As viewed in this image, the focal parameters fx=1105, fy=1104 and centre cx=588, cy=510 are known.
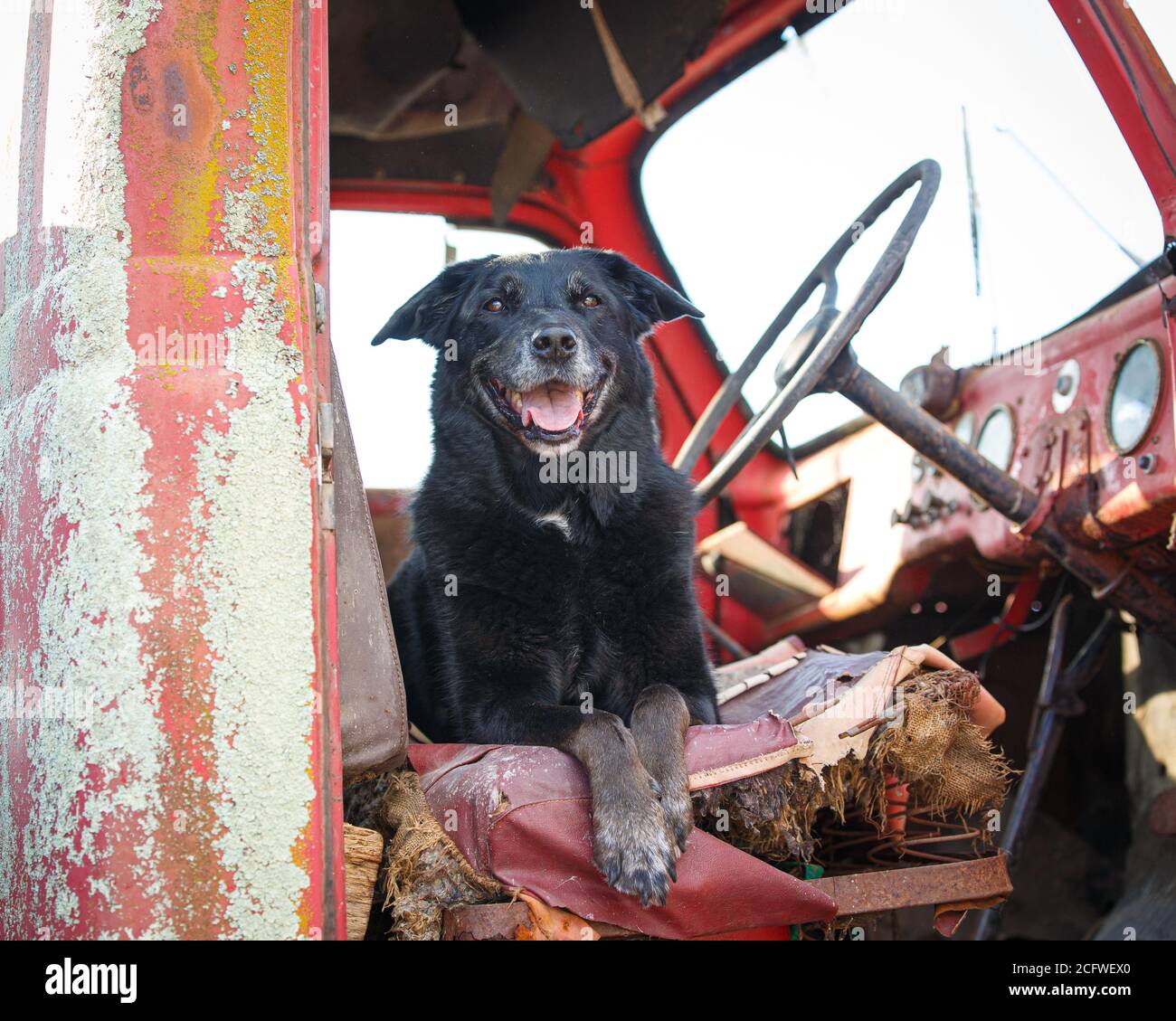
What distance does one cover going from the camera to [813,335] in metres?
2.73

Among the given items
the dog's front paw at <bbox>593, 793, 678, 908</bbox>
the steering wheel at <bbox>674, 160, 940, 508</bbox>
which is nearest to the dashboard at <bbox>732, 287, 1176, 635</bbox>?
the steering wheel at <bbox>674, 160, 940, 508</bbox>

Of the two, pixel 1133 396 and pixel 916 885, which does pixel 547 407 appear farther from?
pixel 1133 396

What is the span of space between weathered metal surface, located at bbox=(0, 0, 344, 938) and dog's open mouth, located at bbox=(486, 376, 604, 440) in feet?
3.35

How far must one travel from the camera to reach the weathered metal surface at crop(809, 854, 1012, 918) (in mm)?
1738

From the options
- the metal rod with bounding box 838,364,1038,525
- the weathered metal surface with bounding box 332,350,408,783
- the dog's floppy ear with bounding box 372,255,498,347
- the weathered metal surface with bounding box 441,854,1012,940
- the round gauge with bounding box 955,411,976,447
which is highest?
the dog's floppy ear with bounding box 372,255,498,347

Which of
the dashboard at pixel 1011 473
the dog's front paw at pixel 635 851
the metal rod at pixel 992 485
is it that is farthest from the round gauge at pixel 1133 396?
the dog's front paw at pixel 635 851

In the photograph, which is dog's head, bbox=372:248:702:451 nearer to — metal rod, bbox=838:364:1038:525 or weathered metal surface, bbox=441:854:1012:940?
metal rod, bbox=838:364:1038:525

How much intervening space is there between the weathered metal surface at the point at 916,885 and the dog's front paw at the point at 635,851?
27 centimetres

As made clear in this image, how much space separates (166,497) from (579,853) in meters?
0.76

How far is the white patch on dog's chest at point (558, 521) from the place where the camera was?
2.28m

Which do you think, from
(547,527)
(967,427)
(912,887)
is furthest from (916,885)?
(967,427)

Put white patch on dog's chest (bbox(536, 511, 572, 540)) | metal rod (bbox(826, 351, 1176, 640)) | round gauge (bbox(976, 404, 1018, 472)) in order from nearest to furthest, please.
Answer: white patch on dog's chest (bbox(536, 511, 572, 540)) < metal rod (bbox(826, 351, 1176, 640)) < round gauge (bbox(976, 404, 1018, 472))
